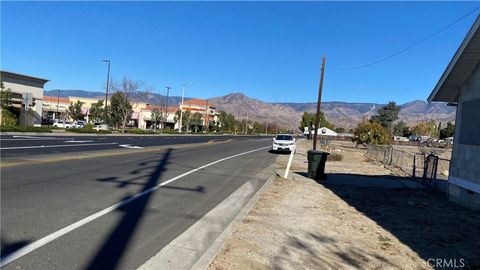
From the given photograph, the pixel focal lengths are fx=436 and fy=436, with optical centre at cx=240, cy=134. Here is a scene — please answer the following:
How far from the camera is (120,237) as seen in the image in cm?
646

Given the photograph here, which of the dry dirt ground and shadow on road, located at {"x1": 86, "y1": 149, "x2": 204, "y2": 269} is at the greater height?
the dry dirt ground

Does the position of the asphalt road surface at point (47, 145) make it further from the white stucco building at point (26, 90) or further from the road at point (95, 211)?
the white stucco building at point (26, 90)

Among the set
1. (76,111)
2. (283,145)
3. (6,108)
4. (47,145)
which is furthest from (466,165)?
(76,111)

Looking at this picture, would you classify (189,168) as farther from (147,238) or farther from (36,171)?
(147,238)

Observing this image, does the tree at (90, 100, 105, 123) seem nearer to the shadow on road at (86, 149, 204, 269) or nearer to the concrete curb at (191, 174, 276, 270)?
the shadow on road at (86, 149, 204, 269)

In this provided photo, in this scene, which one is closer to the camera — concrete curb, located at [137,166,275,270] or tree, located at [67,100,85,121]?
concrete curb, located at [137,166,275,270]

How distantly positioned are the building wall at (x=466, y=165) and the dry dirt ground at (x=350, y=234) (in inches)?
14.7

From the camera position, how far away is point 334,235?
736cm

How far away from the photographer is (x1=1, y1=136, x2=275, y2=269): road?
18.2 ft

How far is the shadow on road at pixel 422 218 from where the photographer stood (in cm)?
676

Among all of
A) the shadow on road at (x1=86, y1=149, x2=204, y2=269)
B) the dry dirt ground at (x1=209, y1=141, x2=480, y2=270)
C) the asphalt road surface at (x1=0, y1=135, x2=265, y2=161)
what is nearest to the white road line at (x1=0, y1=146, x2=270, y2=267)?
the shadow on road at (x1=86, y1=149, x2=204, y2=269)

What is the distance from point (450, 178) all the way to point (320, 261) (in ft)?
26.4

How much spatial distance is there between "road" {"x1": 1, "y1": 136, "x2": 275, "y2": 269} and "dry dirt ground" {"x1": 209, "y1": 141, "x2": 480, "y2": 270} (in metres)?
1.20

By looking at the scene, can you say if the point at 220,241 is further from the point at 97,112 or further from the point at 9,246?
the point at 97,112
